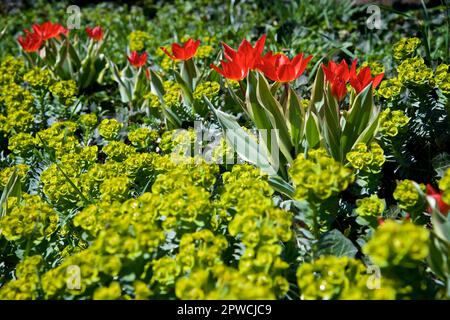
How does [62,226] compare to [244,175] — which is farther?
[62,226]

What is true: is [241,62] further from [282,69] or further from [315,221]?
[315,221]

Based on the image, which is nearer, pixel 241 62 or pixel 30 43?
pixel 241 62

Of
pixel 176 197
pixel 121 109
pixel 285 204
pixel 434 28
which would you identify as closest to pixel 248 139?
pixel 285 204

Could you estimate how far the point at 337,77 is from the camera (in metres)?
2.02

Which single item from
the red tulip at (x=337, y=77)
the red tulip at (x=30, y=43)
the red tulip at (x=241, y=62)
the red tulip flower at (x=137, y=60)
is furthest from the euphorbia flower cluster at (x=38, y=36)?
the red tulip at (x=337, y=77)

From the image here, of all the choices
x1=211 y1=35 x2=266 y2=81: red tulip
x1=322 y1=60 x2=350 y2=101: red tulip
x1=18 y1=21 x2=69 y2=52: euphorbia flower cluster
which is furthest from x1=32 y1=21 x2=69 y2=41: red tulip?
x1=322 y1=60 x2=350 y2=101: red tulip

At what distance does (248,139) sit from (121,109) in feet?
3.56

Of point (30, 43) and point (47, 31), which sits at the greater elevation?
point (47, 31)

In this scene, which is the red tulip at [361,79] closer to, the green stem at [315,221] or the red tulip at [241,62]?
the red tulip at [241,62]

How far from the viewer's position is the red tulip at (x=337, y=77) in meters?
1.99

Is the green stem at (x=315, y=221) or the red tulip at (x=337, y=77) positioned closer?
the green stem at (x=315, y=221)

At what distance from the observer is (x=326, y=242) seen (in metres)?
1.54

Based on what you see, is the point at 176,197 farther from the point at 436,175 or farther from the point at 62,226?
the point at 436,175

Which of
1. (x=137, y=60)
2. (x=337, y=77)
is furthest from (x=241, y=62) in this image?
(x=137, y=60)
